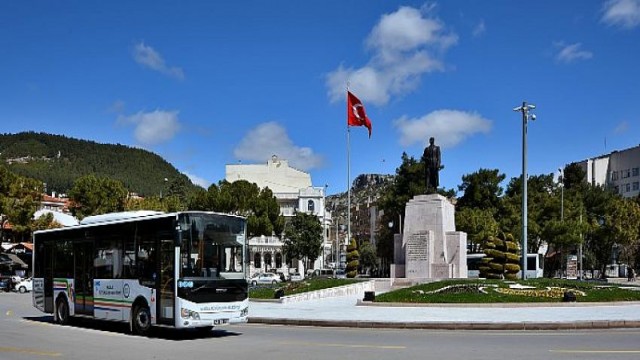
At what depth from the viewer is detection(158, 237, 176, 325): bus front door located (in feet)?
53.2

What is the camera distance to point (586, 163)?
109m

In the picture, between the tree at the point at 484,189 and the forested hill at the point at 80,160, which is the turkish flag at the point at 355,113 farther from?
the forested hill at the point at 80,160

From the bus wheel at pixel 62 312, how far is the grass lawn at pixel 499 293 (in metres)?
11.5

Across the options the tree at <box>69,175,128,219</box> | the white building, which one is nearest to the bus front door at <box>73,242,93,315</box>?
the tree at <box>69,175,128,219</box>

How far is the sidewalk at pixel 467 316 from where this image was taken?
1798 cm

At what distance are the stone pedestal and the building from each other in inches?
2885

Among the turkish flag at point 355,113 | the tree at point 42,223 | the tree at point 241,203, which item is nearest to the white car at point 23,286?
the tree at point 42,223

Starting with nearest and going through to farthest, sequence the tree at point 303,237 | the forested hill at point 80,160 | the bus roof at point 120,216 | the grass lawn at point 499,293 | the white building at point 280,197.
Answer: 1. the bus roof at point 120,216
2. the grass lawn at point 499,293
3. the tree at point 303,237
4. the white building at point 280,197
5. the forested hill at point 80,160

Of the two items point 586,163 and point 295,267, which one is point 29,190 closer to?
point 295,267

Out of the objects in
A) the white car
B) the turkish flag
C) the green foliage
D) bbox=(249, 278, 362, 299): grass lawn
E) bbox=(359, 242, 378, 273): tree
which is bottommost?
bbox=(359, 242, 378, 273): tree

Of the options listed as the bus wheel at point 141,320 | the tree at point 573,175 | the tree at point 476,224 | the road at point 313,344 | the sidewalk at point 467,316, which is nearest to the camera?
the road at point 313,344

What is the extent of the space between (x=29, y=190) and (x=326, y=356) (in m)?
50.6

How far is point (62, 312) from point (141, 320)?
537 cm

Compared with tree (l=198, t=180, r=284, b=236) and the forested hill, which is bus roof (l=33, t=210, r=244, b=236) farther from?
the forested hill
